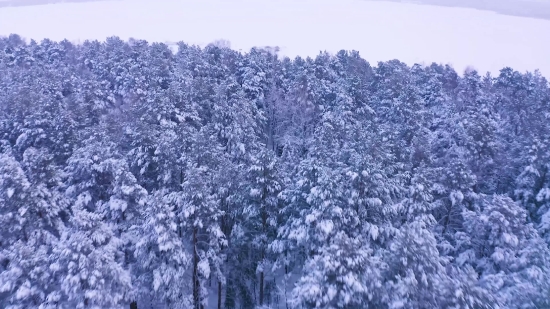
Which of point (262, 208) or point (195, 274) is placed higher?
point (262, 208)

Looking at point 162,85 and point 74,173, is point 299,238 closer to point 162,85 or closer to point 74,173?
point 74,173

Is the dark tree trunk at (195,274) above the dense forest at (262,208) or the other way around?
the other way around

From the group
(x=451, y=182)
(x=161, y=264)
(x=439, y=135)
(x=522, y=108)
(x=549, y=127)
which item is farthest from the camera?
(x=522, y=108)

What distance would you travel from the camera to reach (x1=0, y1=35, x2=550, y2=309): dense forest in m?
15.2

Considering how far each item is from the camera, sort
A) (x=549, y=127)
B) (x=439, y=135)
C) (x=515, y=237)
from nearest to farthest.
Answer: (x=515, y=237), (x=549, y=127), (x=439, y=135)

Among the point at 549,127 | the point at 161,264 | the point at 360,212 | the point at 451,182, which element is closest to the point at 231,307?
the point at 161,264

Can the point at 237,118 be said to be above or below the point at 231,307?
above

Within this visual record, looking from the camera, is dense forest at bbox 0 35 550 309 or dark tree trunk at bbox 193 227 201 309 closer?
dense forest at bbox 0 35 550 309

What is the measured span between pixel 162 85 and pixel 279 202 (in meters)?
31.4

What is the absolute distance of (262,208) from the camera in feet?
73.8

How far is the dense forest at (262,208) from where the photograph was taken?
49.9 feet

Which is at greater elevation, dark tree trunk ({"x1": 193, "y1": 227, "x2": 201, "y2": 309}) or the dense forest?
the dense forest

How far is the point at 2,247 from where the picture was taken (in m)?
20.0

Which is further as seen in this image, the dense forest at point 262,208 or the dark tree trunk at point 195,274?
the dark tree trunk at point 195,274
